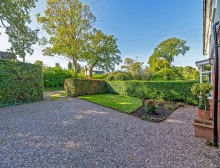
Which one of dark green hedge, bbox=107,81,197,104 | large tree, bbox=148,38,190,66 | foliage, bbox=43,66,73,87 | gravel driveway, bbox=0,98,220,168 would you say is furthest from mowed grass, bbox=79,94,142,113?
large tree, bbox=148,38,190,66

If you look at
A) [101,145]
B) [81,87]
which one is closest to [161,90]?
[81,87]

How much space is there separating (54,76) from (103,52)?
406 inches

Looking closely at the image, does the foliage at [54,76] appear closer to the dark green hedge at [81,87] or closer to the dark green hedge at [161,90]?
the dark green hedge at [81,87]

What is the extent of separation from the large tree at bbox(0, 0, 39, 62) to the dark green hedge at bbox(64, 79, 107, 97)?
280 inches

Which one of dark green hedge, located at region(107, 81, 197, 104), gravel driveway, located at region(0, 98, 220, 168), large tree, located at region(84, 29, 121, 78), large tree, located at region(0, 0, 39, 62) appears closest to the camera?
gravel driveway, located at region(0, 98, 220, 168)

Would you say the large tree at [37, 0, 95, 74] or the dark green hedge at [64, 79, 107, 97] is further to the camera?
the large tree at [37, 0, 95, 74]

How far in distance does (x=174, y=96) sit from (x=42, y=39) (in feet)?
64.9

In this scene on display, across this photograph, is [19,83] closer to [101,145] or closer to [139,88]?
[101,145]

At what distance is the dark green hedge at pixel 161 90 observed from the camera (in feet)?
28.4

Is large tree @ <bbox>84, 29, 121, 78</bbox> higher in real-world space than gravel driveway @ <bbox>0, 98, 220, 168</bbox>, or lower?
higher

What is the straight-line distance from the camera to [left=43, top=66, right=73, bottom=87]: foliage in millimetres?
17105

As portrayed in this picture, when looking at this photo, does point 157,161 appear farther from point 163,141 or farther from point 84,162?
point 84,162

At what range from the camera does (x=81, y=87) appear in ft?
42.1

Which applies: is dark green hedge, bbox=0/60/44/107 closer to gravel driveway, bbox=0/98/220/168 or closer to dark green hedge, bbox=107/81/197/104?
gravel driveway, bbox=0/98/220/168
